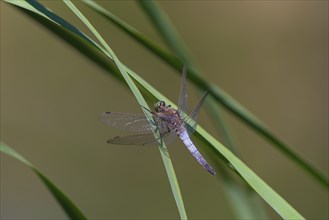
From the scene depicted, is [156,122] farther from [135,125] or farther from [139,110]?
[139,110]

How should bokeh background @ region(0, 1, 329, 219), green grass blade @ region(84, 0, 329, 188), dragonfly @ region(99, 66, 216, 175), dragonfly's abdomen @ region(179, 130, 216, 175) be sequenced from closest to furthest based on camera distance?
1. green grass blade @ region(84, 0, 329, 188)
2. dragonfly @ region(99, 66, 216, 175)
3. dragonfly's abdomen @ region(179, 130, 216, 175)
4. bokeh background @ region(0, 1, 329, 219)

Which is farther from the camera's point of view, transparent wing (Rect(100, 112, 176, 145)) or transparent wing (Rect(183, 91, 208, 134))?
transparent wing (Rect(100, 112, 176, 145))

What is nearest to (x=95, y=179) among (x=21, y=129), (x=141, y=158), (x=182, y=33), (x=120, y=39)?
(x=141, y=158)

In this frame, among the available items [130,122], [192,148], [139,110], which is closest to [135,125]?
[130,122]

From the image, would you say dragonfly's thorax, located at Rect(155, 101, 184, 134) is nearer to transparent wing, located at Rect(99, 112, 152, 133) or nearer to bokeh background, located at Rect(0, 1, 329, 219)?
transparent wing, located at Rect(99, 112, 152, 133)

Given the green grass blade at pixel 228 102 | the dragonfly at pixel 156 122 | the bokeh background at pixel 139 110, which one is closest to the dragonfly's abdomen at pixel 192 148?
the dragonfly at pixel 156 122

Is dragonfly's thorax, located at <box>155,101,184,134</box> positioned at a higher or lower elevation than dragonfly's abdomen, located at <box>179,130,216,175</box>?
higher

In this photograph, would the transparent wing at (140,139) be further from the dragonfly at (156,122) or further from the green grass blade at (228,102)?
the green grass blade at (228,102)

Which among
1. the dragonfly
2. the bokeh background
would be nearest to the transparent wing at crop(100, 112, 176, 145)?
the dragonfly
